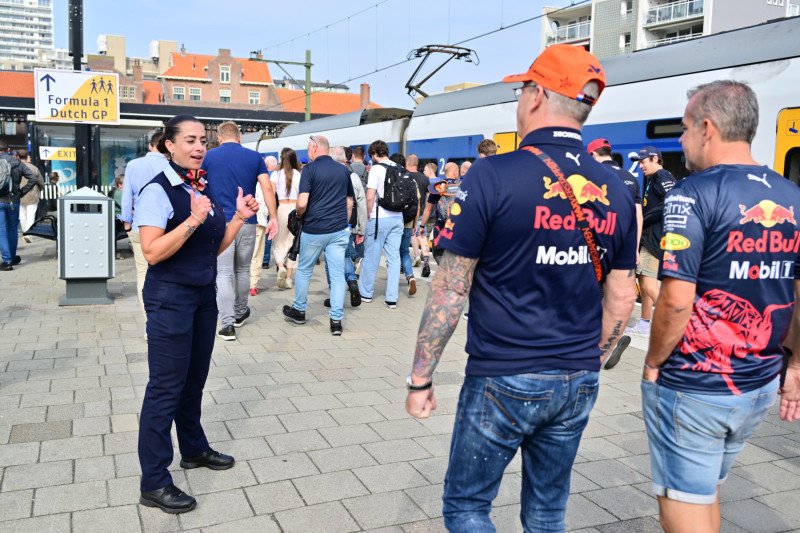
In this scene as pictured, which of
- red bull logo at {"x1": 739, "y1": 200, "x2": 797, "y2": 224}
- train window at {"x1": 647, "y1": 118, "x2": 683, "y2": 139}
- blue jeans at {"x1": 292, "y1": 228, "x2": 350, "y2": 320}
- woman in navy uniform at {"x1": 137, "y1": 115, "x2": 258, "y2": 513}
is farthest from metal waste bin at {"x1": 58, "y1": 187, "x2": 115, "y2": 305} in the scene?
red bull logo at {"x1": 739, "y1": 200, "x2": 797, "y2": 224}

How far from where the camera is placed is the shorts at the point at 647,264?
21.5 feet

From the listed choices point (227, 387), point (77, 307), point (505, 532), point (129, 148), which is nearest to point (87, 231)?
point (77, 307)

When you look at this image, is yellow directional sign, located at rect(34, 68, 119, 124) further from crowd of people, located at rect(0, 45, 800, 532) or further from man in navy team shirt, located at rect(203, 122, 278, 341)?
crowd of people, located at rect(0, 45, 800, 532)

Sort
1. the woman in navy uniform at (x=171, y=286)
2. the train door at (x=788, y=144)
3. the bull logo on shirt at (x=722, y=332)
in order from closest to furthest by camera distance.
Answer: the bull logo on shirt at (x=722, y=332) → the woman in navy uniform at (x=171, y=286) → the train door at (x=788, y=144)

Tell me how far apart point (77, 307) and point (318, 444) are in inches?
199

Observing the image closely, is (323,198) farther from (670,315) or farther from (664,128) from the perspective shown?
(670,315)

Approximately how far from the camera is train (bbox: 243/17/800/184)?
7105 millimetres

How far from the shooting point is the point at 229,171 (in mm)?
6500

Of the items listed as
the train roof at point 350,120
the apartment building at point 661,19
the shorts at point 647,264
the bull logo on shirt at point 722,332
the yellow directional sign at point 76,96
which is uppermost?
the apartment building at point 661,19

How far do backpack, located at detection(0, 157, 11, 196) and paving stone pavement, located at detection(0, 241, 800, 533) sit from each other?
475cm

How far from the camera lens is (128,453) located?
3.99 m

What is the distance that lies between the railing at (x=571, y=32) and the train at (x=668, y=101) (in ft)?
189

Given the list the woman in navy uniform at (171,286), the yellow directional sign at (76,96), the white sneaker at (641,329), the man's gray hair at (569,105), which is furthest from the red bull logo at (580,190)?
the yellow directional sign at (76,96)

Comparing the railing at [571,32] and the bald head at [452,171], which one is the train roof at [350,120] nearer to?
the bald head at [452,171]
